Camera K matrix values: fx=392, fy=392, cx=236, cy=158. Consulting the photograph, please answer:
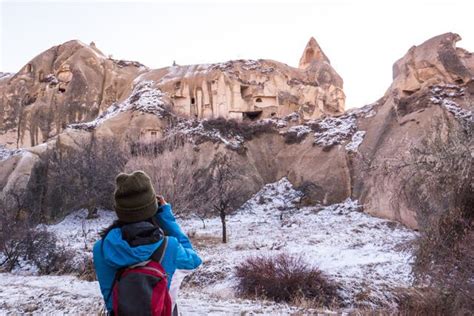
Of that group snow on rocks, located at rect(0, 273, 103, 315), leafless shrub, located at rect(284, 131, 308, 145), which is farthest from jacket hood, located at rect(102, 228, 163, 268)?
leafless shrub, located at rect(284, 131, 308, 145)

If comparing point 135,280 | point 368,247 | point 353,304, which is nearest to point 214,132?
point 368,247

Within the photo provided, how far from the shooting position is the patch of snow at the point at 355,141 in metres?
24.9

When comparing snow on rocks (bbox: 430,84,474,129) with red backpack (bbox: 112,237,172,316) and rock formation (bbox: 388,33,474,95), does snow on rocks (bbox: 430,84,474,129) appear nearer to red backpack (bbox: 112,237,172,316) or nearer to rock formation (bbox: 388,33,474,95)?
rock formation (bbox: 388,33,474,95)

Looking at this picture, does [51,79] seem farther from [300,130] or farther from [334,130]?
[334,130]

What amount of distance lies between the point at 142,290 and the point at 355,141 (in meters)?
24.8

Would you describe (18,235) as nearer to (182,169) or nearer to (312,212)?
(182,169)

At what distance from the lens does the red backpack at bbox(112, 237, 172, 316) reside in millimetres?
2001

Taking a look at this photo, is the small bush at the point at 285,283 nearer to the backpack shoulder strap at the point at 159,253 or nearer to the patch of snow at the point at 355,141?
the backpack shoulder strap at the point at 159,253

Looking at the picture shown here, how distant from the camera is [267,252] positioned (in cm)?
1249

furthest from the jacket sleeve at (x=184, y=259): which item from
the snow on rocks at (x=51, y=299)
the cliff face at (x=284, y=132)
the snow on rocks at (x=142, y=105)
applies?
the snow on rocks at (x=142, y=105)

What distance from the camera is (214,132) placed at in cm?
2841

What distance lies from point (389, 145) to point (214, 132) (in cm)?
1227

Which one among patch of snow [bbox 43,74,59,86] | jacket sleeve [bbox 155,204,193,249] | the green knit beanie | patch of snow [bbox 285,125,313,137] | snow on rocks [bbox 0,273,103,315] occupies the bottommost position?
snow on rocks [bbox 0,273,103,315]

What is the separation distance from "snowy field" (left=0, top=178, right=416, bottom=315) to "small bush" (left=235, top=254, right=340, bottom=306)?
36 cm
